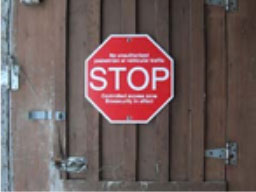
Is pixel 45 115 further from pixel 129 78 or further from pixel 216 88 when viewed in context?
pixel 216 88

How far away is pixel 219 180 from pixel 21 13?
153 cm

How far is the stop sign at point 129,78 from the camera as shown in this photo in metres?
2.61

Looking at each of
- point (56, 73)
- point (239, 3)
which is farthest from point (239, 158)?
point (56, 73)

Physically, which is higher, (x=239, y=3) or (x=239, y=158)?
(x=239, y=3)

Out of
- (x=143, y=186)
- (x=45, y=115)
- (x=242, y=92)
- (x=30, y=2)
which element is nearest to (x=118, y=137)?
(x=143, y=186)

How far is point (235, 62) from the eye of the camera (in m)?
2.62

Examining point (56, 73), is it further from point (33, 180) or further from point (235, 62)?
point (235, 62)

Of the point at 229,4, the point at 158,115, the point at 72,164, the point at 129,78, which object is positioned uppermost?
the point at 229,4

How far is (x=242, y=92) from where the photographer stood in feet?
8.57

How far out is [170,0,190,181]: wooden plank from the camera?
103 inches

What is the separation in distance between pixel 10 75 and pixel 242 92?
1367mm

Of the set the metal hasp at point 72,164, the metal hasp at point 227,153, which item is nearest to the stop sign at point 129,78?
the metal hasp at point 72,164

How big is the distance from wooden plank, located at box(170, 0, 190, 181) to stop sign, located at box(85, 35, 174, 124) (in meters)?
0.05

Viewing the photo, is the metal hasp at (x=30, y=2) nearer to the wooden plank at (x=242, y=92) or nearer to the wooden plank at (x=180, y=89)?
the wooden plank at (x=180, y=89)
